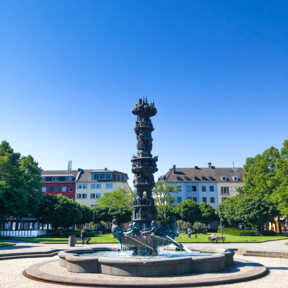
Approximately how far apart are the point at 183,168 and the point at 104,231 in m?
32.9

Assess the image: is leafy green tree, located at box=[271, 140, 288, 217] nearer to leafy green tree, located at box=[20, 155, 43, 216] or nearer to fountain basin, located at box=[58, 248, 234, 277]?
fountain basin, located at box=[58, 248, 234, 277]

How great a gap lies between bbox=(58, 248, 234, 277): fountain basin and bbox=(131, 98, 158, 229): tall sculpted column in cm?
724

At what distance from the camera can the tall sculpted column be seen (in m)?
20.9

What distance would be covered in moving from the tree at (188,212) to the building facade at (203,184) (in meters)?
12.2

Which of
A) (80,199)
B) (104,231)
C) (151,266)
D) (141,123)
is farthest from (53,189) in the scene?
(151,266)

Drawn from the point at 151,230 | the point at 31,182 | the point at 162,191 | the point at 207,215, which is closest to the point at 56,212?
the point at 31,182

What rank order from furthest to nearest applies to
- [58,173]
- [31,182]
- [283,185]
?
[58,173] < [31,182] < [283,185]

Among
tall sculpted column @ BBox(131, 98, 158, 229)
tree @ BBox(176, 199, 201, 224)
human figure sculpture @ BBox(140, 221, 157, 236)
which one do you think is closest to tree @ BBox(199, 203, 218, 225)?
tree @ BBox(176, 199, 201, 224)

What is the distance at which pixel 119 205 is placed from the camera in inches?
2468

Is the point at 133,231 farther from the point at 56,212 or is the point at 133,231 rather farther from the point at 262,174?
the point at 262,174

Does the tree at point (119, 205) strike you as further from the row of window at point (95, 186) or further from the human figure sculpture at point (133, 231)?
the human figure sculpture at point (133, 231)

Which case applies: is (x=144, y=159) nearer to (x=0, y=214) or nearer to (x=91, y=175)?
(x=0, y=214)

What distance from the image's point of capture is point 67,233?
4588cm

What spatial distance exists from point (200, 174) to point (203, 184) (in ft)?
11.7
